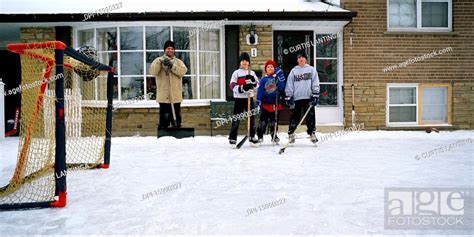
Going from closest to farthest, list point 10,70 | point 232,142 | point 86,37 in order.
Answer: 1. point 232,142
2. point 86,37
3. point 10,70

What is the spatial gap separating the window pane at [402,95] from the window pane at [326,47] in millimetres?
1923

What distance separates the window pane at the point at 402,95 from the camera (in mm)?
12305

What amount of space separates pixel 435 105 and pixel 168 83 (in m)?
7.63

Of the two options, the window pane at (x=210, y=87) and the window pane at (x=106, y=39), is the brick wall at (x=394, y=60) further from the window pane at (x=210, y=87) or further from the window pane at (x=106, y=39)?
the window pane at (x=106, y=39)

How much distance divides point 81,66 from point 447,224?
225 inches

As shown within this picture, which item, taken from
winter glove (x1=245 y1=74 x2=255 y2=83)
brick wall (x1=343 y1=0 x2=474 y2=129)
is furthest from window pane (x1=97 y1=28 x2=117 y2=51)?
brick wall (x1=343 y1=0 x2=474 y2=129)

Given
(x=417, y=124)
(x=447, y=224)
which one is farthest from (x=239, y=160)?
(x=417, y=124)

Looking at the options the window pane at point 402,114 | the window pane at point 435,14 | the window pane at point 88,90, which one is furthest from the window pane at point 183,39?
the window pane at point 435,14

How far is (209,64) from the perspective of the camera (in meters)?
11.7

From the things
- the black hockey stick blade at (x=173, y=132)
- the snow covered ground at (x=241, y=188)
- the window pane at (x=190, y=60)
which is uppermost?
the window pane at (x=190, y=60)

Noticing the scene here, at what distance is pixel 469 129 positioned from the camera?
12312mm

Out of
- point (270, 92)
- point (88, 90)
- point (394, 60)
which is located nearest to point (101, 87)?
point (88, 90)

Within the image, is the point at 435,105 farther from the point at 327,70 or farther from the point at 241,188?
the point at 241,188

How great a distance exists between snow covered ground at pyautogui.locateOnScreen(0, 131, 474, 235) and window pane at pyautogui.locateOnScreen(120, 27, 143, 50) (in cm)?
377
